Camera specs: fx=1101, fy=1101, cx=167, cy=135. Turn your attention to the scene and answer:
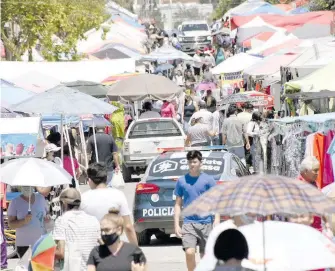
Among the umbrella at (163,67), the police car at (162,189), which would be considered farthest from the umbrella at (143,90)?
the umbrella at (163,67)

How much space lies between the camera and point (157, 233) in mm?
16328

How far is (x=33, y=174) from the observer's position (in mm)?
12070

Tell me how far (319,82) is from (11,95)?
30.8ft

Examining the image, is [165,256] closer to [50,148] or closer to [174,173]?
[174,173]

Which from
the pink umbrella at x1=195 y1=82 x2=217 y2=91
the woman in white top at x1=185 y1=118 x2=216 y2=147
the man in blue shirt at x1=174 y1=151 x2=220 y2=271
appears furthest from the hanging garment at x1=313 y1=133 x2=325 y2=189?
the pink umbrella at x1=195 y1=82 x2=217 y2=91

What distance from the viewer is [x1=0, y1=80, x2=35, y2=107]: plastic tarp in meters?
23.3

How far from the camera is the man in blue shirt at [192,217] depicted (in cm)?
1151

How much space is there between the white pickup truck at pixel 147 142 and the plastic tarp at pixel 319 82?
8.40 meters

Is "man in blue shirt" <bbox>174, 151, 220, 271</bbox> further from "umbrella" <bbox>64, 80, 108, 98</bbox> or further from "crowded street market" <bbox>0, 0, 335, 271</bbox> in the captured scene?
"umbrella" <bbox>64, 80, 108, 98</bbox>

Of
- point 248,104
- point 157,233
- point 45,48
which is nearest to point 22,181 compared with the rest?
point 157,233

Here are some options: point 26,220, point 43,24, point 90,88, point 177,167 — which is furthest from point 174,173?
point 43,24

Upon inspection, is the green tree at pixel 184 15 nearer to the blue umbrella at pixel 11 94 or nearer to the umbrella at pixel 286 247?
the blue umbrella at pixel 11 94

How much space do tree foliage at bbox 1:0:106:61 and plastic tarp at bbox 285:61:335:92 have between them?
70.0 feet

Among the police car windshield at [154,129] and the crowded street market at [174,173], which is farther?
the police car windshield at [154,129]
